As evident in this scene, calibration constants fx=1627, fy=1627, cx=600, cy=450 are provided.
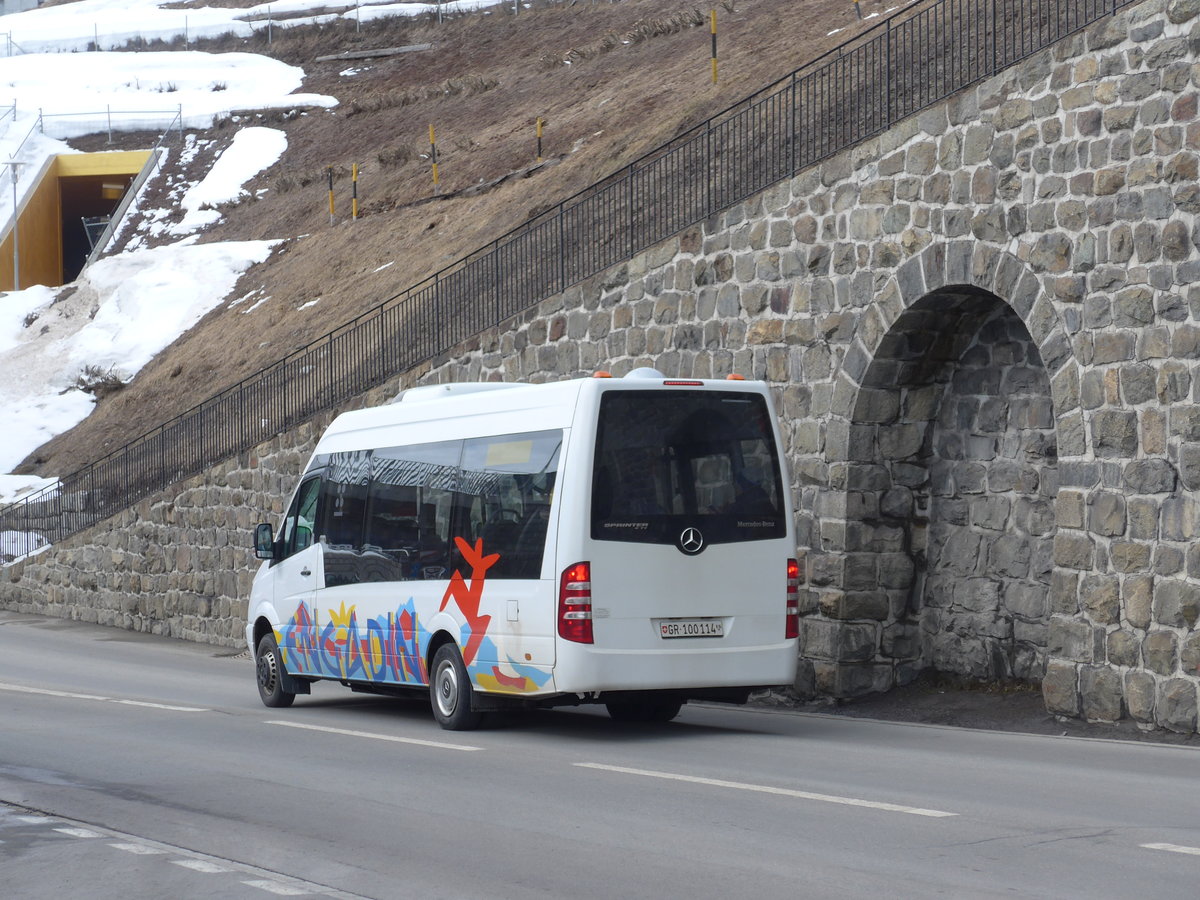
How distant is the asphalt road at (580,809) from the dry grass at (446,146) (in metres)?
17.8

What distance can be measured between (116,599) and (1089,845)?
2275cm

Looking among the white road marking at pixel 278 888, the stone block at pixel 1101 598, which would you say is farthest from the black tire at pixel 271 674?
the white road marking at pixel 278 888

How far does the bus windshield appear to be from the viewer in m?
11.7

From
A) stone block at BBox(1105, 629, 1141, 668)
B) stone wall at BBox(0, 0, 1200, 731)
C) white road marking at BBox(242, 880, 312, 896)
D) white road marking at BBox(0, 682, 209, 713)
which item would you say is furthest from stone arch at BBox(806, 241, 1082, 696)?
white road marking at BBox(242, 880, 312, 896)

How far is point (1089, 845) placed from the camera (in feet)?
24.5

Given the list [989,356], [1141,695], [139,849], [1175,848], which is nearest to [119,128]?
[989,356]

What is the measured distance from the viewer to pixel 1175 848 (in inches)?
290

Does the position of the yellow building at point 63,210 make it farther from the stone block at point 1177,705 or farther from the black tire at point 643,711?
the stone block at point 1177,705

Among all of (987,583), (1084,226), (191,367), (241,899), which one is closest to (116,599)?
(191,367)

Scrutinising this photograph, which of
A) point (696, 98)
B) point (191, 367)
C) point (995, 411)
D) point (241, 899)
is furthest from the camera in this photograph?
point (191, 367)

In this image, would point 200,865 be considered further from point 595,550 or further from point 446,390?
point 446,390

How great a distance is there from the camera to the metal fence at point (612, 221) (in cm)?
1536

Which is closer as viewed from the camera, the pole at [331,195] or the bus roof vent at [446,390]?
the bus roof vent at [446,390]

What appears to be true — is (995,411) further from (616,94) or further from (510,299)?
(616,94)
